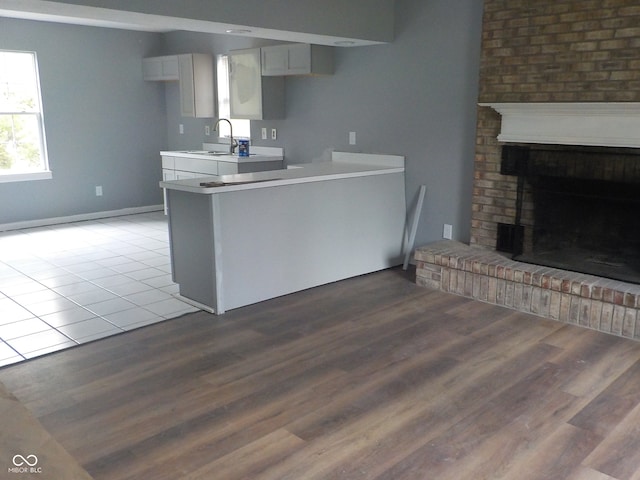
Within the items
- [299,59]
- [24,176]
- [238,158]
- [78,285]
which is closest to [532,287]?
[299,59]

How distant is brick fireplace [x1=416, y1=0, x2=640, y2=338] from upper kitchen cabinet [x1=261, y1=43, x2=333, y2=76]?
5.14 feet

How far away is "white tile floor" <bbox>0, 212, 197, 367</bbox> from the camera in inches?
138

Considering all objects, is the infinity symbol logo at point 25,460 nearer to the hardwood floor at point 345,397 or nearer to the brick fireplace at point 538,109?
the hardwood floor at point 345,397

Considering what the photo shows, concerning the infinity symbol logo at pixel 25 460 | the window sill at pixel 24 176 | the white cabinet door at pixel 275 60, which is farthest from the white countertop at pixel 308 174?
the window sill at pixel 24 176

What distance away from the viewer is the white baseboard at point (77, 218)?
6.61 m

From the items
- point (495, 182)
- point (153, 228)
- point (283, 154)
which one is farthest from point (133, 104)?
point (495, 182)

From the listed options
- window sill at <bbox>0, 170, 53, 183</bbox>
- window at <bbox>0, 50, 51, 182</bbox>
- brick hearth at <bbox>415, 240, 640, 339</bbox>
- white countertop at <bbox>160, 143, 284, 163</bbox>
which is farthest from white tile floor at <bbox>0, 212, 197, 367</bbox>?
brick hearth at <bbox>415, 240, 640, 339</bbox>

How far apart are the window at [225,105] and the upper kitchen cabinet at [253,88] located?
1.95 ft

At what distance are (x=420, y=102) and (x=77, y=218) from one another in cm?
463

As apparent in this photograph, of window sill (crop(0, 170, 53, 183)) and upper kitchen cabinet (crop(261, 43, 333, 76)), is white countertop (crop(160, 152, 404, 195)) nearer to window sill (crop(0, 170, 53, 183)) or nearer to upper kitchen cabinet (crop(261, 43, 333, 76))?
upper kitchen cabinet (crop(261, 43, 333, 76))

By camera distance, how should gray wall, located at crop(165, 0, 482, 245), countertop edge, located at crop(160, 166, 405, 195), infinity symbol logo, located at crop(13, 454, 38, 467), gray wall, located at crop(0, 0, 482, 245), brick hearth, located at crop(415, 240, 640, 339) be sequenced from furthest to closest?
1. gray wall, located at crop(0, 0, 482, 245)
2. gray wall, located at crop(165, 0, 482, 245)
3. countertop edge, located at crop(160, 166, 405, 195)
4. brick hearth, located at crop(415, 240, 640, 339)
5. infinity symbol logo, located at crop(13, 454, 38, 467)

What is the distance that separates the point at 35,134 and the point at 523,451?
21.1ft

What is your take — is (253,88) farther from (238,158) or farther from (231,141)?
(231,141)

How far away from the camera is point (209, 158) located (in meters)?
6.09
